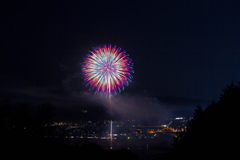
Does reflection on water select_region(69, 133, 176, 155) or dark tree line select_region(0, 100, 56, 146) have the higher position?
dark tree line select_region(0, 100, 56, 146)

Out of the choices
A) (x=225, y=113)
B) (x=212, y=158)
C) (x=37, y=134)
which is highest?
(x=225, y=113)

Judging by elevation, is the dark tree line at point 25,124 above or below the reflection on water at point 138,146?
above

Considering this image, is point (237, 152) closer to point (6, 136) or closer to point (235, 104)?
point (235, 104)

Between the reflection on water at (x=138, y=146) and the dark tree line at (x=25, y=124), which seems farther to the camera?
the reflection on water at (x=138, y=146)

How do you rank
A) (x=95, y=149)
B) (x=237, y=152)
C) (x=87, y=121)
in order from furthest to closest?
1. (x=87, y=121)
2. (x=95, y=149)
3. (x=237, y=152)

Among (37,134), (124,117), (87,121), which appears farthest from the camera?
(124,117)

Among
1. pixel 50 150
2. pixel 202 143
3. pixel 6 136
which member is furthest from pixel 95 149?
pixel 202 143

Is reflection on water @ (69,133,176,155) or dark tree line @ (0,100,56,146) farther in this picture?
reflection on water @ (69,133,176,155)

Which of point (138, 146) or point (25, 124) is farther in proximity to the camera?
point (138, 146)

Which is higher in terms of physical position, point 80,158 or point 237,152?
point 237,152

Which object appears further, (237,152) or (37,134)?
(37,134)

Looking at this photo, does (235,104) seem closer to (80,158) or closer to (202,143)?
(202,143)
